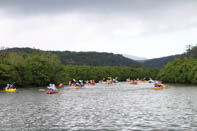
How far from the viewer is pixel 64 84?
118000 mm

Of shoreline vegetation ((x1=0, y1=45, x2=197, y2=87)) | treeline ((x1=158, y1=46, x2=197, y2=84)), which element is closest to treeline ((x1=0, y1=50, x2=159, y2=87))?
shoreline vegetation ((x1=0, y1=45, x2=197, y2=87))

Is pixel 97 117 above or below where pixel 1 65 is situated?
below

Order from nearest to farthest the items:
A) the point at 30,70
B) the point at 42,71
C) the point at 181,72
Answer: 1. the point at 30,70
2. the point at 42,71
3. the point at 181,72

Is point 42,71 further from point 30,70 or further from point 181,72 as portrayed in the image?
point 181,72

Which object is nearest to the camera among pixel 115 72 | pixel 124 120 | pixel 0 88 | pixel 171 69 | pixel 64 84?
pixel 124 120

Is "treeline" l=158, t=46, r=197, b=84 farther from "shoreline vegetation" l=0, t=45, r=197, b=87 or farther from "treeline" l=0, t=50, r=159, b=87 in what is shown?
"treeline" l=0, t=50, r=159, b=87

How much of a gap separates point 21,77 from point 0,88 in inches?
360

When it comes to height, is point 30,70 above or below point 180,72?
below

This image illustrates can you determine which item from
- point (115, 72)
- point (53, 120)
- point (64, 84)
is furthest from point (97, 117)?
point (115, 72)

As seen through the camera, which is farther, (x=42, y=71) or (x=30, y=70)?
(x=42, y=71)

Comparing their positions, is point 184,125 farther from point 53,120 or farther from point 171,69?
point 171,69

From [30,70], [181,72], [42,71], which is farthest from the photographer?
[181,72]

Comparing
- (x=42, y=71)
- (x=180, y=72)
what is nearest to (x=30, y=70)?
(x=42, y=71)

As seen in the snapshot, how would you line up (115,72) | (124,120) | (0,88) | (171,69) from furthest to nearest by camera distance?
(115,72), (171,69), (0,88), (124,120)
